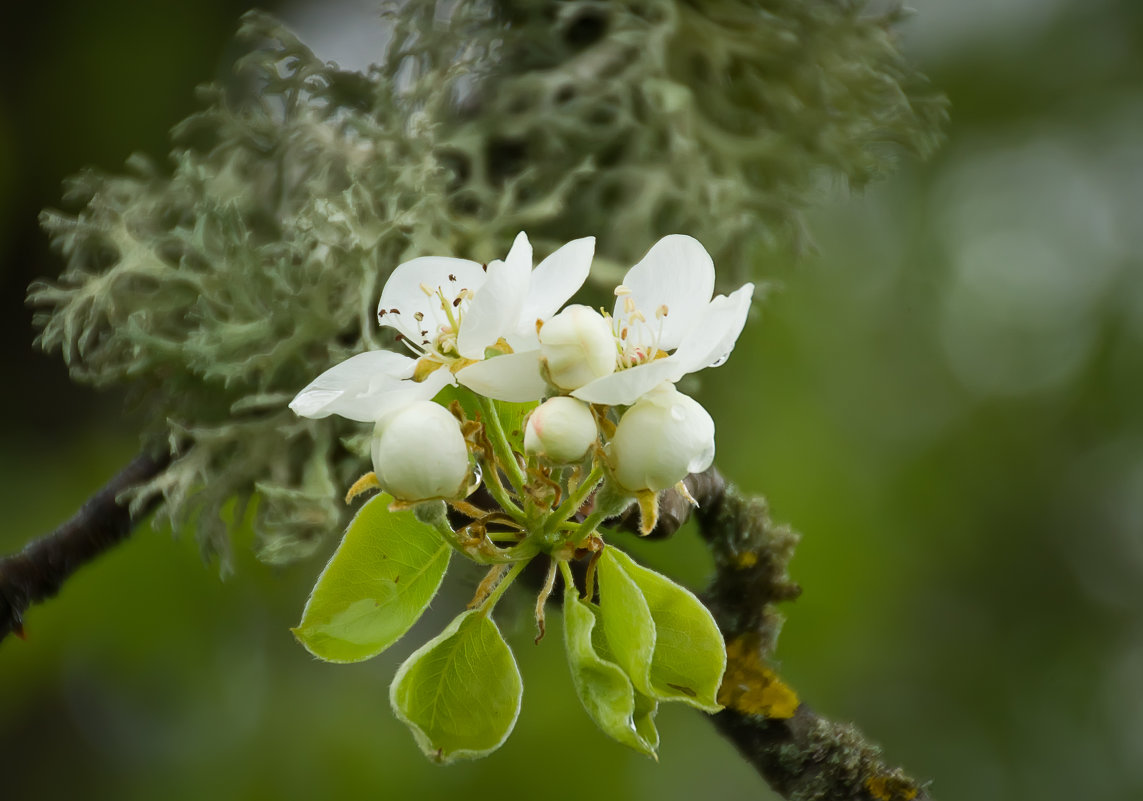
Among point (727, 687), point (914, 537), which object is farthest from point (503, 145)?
point (914, 537)

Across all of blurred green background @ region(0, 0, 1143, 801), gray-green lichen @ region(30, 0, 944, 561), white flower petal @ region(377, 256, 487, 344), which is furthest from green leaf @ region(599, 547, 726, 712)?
blurred green background @ region(0, 0, 1143, 801)

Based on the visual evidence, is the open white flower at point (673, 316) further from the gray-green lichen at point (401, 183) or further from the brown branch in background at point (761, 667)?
the gray-green lichen at point (401, 183)

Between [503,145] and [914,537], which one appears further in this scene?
[914,537]

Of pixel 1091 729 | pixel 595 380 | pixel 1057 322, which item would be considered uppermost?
pixel 595 380

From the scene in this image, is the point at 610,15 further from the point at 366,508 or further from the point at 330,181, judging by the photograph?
the point at 366,508

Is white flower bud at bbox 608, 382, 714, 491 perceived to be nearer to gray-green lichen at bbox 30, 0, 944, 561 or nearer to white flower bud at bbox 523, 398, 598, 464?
white flower bud at bbox 523, 398, 598, 464

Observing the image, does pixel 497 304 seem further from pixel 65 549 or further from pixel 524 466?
pixel 65 549

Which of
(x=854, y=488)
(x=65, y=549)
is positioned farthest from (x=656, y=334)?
(x=854, y=488)

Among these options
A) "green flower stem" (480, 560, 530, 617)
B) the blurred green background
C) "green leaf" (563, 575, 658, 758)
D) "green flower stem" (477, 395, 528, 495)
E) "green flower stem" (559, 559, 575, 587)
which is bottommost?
the blurred green background
